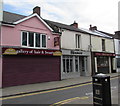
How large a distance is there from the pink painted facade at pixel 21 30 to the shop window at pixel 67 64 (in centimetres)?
214

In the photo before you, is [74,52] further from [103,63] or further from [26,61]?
[103,63]

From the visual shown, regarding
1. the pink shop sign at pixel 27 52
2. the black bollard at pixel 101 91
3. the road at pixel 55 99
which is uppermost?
the pink shop sign at pixel 27 52

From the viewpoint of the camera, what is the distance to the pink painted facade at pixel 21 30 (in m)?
11.3

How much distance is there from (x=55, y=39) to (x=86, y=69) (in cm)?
726

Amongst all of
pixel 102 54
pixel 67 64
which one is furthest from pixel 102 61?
pixel 67 64

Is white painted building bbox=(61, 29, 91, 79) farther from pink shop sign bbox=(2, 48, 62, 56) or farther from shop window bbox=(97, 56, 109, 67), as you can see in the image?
shop window bbox=(97, 56, 109, 67)

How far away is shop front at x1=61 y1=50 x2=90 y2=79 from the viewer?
15.4m

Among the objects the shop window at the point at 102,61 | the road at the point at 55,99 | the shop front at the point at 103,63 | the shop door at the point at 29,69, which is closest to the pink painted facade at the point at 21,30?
the shop door at the point at 29,69

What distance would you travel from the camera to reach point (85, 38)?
18453 mm

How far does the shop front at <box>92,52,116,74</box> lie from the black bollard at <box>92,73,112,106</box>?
46.9 ft

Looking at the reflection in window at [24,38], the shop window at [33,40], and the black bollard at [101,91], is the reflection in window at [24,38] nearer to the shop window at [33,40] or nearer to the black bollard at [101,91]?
the shop window at [33,40]

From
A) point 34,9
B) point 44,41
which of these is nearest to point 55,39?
point 44,41

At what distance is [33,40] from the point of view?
1288 cm

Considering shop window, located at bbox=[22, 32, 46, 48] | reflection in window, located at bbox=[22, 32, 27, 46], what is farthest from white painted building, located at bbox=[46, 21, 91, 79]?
reflection in window, located at bbox=[22, 32, 27, 46]
